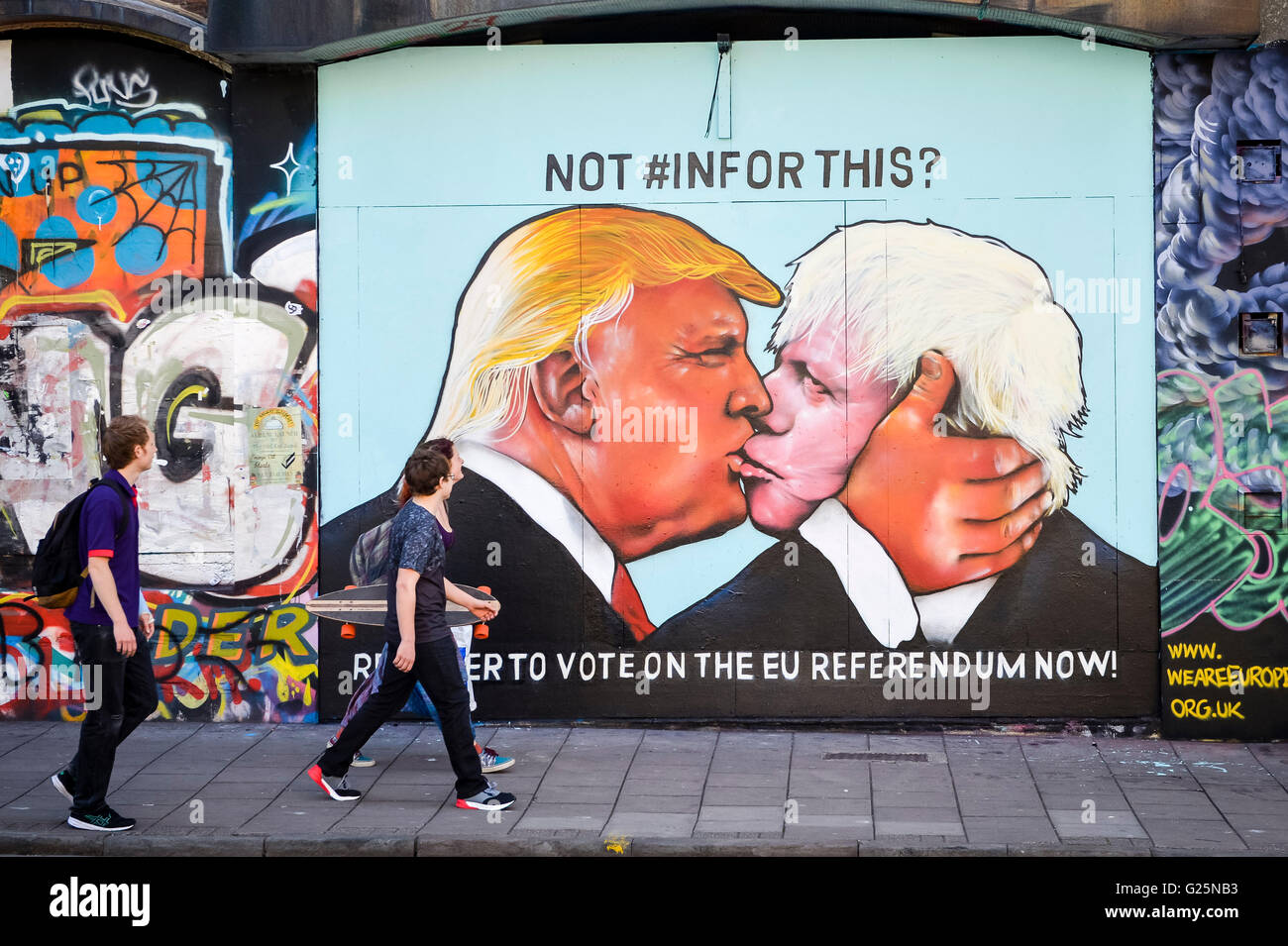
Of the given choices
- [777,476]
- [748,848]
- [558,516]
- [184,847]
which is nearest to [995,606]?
[777,476]

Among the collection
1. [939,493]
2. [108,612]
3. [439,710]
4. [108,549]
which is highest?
[939,493]

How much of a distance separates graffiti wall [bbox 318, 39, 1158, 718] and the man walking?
2341 millimetres

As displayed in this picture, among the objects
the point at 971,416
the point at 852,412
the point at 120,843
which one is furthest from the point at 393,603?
the point at 971,416

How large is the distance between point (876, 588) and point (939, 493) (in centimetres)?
76

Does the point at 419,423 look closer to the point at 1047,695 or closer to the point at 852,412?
the point at 852,412

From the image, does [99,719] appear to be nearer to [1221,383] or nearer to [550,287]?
[550,287]

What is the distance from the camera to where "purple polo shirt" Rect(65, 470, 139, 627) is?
670 cm

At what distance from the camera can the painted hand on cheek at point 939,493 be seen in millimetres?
8914

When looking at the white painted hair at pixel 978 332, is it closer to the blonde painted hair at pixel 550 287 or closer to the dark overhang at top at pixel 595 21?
the blonde painted hair at pixel 550 287

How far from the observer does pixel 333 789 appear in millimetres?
7320

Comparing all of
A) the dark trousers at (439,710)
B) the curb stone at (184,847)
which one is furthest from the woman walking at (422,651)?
the curb stone at (184,847)

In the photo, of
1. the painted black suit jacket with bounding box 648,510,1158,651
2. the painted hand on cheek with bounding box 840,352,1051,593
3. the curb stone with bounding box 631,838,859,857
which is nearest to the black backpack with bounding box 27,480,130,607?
the curb stone with bounding box 631,838,859,857

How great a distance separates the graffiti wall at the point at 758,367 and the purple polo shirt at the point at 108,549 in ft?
7.70

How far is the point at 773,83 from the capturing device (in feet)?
29.5
